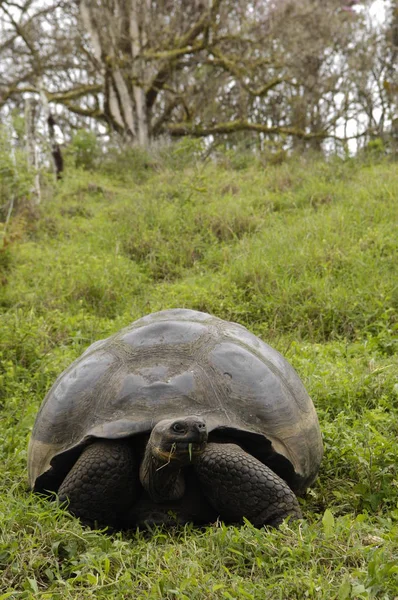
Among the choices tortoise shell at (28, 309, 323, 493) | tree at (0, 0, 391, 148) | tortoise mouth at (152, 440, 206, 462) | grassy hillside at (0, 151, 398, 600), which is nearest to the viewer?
grassy hillside at (0, 151, 398, 600)

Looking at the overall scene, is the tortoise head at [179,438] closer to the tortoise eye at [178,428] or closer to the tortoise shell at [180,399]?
the tortoise eye at [178,428]

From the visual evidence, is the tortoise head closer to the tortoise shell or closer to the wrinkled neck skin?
the wrinkled neck skin

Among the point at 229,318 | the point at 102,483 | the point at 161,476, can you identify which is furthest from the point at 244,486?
the point at 229,318

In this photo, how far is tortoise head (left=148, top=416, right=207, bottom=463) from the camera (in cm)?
200

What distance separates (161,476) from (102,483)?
0.24 meters

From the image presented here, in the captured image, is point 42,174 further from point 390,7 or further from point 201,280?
point 390,7

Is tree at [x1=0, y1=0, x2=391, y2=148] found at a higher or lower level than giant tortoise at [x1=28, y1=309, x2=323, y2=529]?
higher

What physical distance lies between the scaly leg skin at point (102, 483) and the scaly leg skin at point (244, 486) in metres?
0.27

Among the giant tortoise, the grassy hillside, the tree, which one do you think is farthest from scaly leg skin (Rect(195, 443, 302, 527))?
the tree

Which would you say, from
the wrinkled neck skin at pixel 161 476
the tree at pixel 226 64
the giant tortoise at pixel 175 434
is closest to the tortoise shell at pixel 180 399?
the giant tortoise at pixel 175 434

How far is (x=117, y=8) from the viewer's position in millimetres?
11578

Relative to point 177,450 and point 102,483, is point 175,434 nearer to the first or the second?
point 177,450

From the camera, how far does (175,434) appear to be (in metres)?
2.01

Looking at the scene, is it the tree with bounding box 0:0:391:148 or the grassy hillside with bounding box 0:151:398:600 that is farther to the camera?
the tree with bounding box 0:0:391:148
